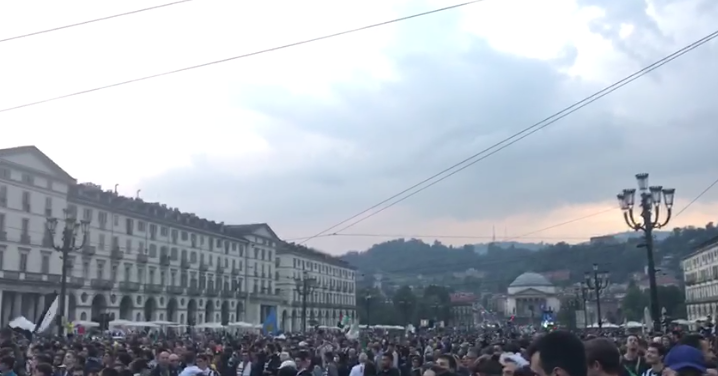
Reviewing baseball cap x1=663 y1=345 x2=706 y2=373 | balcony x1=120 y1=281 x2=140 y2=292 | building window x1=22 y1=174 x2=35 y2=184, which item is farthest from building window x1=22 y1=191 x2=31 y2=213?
baseball cap x1=663 y1=345 x2=706 y2=373

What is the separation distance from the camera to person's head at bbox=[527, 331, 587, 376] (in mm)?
3225

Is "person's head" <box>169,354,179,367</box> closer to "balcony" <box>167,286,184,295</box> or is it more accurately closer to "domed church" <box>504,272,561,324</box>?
"balcony" <box>167,286,184,295</box>

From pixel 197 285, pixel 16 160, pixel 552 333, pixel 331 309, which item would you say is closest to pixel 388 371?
pixel 552 333

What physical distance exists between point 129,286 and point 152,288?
13.9 ft

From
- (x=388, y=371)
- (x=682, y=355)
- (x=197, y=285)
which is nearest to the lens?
(x=682, y=355)

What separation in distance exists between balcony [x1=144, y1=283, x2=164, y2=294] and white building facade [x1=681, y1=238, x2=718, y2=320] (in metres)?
66.3

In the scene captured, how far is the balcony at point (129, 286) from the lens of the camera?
7129cm

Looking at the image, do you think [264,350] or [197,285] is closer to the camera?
[264,350]

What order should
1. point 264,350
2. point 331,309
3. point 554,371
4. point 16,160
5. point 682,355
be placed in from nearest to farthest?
point 554,371 → point 682,355 → point 264,350 → point 16,160 → point 331,309

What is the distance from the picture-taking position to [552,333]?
11.0 ft

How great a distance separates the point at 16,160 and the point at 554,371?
61872mm

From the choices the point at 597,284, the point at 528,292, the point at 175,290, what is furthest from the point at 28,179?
the point at 528,292

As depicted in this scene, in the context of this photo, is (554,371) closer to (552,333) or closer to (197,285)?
(552,333)

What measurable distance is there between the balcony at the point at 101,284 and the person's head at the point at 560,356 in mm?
68937
